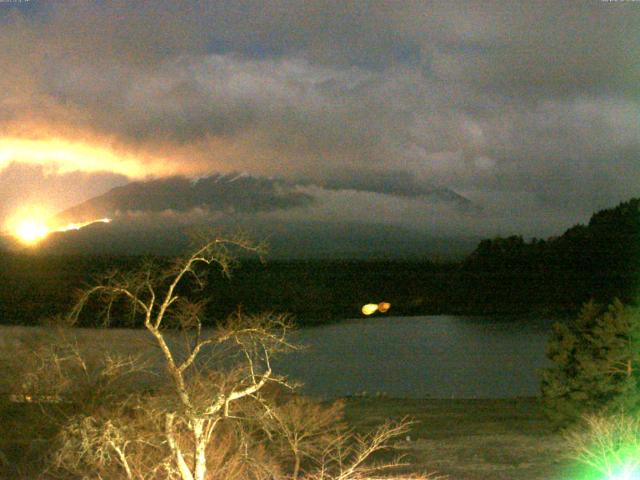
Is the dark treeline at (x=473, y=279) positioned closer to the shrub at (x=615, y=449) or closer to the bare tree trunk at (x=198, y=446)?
the shrub at (x=615, y=449)

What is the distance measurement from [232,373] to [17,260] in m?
49.4

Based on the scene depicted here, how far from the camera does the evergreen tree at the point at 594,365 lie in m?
20.3

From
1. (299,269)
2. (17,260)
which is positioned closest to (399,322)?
(299,269)

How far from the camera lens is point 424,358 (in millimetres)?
73750

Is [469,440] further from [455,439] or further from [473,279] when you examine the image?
[473,279]

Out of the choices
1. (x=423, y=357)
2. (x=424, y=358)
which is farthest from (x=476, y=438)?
(x=423, y=357)

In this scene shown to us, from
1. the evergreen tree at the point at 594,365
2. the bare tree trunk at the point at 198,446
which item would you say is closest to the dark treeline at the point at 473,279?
the evergreen tree at the point at 594,365

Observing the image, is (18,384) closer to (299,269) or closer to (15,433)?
(15,433)

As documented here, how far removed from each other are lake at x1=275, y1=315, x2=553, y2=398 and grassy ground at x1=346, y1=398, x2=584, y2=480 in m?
7.51

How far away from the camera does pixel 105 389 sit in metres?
17.8

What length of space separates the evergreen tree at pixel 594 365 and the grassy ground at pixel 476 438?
5.99 ft

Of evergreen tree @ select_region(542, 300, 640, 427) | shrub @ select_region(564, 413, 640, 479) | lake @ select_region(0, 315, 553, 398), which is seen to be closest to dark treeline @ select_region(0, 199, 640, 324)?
lake @ select_region(0, 315, 553, 398)

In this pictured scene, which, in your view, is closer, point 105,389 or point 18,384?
point 105,389

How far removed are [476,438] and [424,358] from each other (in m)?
44.9
